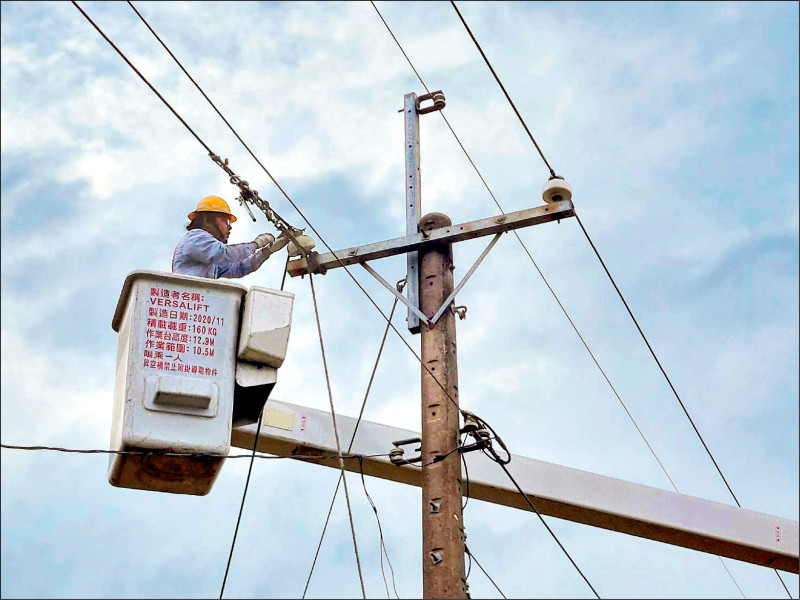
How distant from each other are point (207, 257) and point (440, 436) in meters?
1.67

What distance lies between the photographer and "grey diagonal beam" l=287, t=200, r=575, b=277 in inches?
292

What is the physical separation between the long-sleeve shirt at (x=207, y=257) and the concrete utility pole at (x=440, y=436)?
1.16 meters

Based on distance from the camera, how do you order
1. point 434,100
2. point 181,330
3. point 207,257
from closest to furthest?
1. point 181,330
2. point 207,257
3. point 434,100

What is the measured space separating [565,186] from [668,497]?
2.75 meters

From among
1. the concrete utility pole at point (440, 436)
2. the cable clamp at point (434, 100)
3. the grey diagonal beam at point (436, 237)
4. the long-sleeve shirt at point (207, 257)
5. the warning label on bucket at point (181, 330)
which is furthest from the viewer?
the cable clamp at point (434, 100)

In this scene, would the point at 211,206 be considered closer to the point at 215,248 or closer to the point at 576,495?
the point at 215,248

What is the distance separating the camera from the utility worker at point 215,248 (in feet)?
22.1

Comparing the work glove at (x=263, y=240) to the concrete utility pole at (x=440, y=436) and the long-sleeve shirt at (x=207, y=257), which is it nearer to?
the long-sleeve shirt at (x=207, y=257)

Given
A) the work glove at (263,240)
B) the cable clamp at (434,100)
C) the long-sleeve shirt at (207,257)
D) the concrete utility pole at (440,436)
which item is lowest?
the concrete utility pole at (440,436)

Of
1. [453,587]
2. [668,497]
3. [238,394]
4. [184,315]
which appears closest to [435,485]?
[453,587]

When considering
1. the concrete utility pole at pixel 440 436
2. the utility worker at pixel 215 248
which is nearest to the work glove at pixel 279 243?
the utility worker at pixel 215 248

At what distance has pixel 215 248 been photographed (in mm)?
6848

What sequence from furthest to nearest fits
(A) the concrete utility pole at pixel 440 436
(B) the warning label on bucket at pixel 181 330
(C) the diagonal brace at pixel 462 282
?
1. (C) the diagonal brace at pixel 462 282
2. (A) the concrete utility pole at pixel 440 436
3. (B) the warning label on bucket at pixel 181 330

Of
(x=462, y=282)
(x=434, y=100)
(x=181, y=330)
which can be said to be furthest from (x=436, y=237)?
(x=181, y=330)
